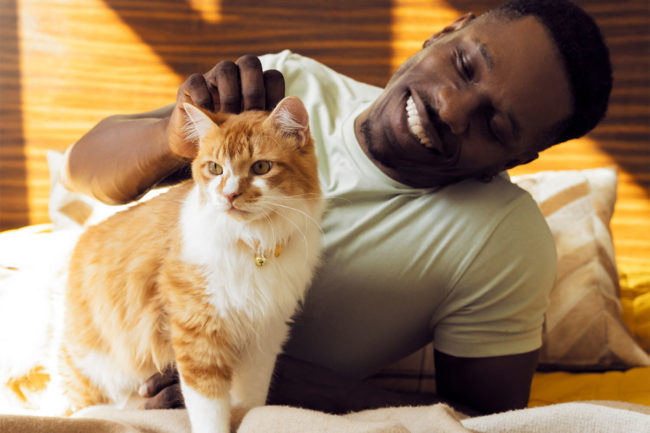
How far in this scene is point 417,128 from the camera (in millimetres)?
1391

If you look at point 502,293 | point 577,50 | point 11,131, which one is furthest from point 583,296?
point 11,131

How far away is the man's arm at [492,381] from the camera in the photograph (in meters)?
1.49

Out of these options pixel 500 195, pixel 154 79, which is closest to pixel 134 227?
pixel 500 195

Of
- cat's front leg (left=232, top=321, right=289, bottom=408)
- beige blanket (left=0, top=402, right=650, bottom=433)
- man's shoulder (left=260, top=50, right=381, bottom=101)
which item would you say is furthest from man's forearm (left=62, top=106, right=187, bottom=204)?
beige blanket (left=0, top=402, right=650, bottom=433)

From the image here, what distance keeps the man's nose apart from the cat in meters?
0.38

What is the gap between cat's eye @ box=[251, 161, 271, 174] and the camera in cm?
112

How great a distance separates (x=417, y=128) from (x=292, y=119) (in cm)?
43

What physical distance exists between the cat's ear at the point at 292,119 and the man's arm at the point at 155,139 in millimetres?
176

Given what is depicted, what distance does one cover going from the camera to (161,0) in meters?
2.63

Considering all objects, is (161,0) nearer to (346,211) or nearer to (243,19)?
(243,19)

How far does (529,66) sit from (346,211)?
63 cm

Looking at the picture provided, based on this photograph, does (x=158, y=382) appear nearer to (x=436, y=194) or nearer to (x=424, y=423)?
(x=424, y=423)

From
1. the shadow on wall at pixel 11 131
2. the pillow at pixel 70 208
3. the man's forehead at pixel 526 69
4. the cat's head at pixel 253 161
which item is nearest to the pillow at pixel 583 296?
the man's forehead at pixel 526 69

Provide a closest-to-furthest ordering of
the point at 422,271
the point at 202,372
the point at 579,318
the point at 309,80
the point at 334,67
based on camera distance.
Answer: the point at 202,372, the point at 422,271, the point at 309,80, the point at 579,318, the point at 334,67
